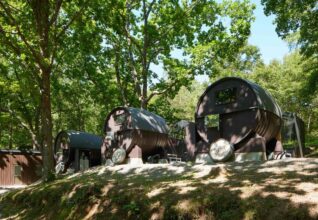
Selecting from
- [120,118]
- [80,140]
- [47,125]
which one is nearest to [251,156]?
[120,118]

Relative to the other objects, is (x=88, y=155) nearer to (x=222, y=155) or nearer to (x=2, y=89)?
(x=2, y=89)

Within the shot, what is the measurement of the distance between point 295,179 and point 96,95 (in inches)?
1058

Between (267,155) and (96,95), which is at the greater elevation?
(96,95)

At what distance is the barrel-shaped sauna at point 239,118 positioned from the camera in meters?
17.8

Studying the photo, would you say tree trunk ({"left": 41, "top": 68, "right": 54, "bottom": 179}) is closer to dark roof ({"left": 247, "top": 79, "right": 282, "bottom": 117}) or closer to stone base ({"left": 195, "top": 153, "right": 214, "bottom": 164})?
stone base ({"left": 195, "top": 153, "right": 214, "bottom": 164})

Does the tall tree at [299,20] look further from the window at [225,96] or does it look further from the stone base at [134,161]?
the stone base at [134,161]

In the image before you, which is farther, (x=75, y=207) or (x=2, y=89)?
(x=2, y=89)

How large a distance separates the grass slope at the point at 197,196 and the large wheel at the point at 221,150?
228 cm

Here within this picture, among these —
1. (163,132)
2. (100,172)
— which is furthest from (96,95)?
(100,172)

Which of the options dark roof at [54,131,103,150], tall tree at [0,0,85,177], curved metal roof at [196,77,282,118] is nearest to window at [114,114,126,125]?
tall tree at [0,0,85,177]

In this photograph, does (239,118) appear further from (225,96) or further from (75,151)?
(75,151)

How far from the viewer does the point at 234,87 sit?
744 inches

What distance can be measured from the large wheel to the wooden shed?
2236 cm

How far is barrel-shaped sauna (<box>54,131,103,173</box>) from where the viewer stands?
29625mm
